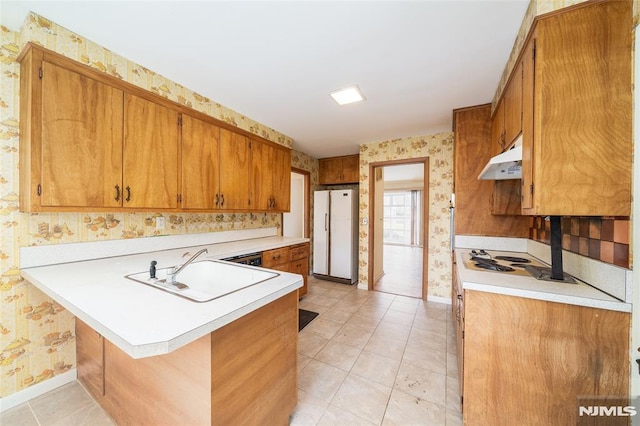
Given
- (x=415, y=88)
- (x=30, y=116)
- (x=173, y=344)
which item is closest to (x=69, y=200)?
(x=30, y=116)

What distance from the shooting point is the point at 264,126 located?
3156 mm

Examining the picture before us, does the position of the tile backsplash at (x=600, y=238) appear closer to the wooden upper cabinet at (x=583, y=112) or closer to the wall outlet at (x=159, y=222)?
the wooden upper cabinet at (x=583, y=112)

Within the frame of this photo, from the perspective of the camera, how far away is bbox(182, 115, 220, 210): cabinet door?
2.14m

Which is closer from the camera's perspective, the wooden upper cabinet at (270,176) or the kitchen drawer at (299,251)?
the wooden upper cabinet at (270,176)

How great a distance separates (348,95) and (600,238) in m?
2.09

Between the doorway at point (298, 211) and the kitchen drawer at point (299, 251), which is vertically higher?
the doorway at point (298, 211)

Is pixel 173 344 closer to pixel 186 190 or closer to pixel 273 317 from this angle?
pixel 273 317

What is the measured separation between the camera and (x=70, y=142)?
1486 mm

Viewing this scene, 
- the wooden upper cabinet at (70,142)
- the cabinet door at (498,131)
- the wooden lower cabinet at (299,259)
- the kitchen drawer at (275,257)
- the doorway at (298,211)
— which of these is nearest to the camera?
the wooden upper cabinet at (70,142)

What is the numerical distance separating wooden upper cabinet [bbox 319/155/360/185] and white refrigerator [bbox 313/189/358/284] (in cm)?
34

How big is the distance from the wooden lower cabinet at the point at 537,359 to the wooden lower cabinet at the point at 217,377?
3.41ft

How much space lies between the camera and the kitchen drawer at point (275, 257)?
266cm

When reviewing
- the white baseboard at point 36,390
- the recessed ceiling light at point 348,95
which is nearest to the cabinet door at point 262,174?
the recessed ceiling light at point 348,95

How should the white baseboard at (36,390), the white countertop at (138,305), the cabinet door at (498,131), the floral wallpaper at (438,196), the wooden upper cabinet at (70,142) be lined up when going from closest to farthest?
the white countertop at (138,305) < the wooden upper cabinet at (70,142) < the white baseboard at (36,390) < the cabinet door at (498,131) < the floral wallpaper at (438,196)
